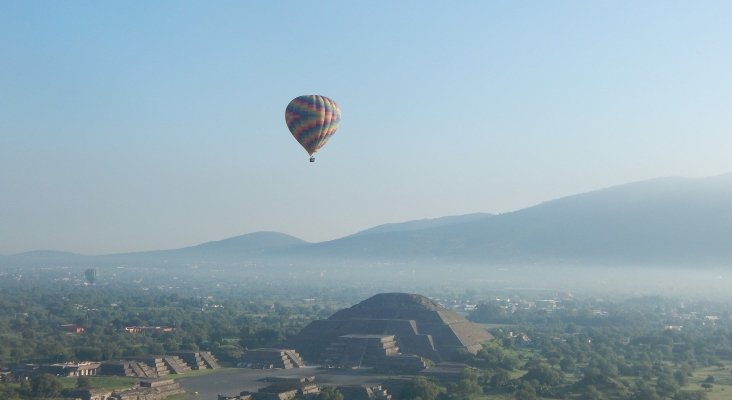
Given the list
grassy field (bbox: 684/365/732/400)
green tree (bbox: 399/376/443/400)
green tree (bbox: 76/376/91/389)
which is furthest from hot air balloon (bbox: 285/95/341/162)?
grassy field (bbox: 684/365/732/400)

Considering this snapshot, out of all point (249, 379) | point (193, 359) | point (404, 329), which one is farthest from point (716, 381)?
point (193, 359)

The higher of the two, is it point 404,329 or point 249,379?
point 404,329

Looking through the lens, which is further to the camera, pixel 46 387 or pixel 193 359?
pixel 193 359

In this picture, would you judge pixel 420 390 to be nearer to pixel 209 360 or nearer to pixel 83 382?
pixel 83 382

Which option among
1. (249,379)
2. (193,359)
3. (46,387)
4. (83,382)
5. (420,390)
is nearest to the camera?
(46,387)

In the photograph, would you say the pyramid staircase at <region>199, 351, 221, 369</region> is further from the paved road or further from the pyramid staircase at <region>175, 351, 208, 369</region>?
the paved road

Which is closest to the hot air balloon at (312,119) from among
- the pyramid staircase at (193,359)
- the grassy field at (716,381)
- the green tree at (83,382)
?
the green tree at (83,382)

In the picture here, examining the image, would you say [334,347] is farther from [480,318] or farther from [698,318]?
[698,318]
